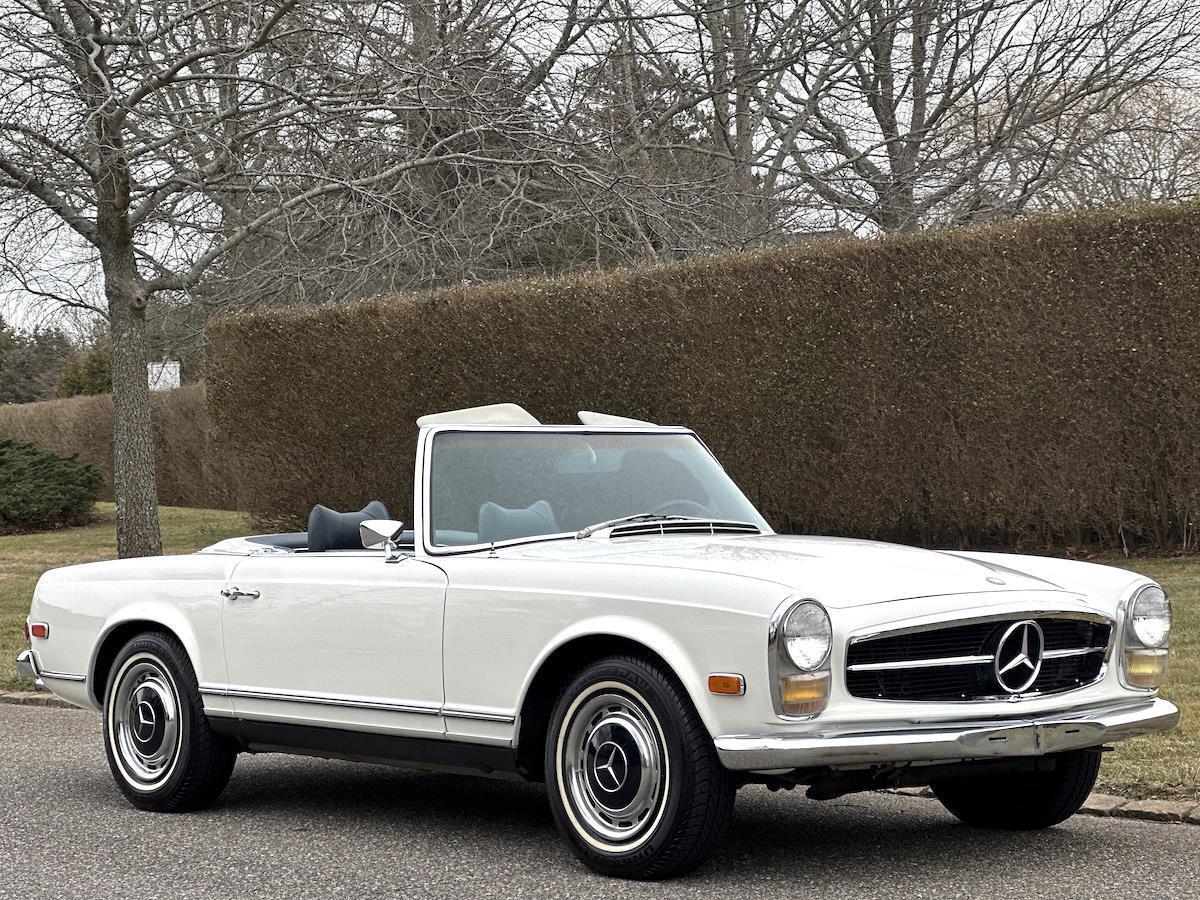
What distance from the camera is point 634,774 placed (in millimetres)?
4949

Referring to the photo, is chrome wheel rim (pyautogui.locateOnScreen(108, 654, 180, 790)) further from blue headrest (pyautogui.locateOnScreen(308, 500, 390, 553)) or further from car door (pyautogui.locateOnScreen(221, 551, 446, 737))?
blue headrest (pyautogui.locateOnScreen(308, 500, 390, 553))

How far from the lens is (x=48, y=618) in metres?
7.05

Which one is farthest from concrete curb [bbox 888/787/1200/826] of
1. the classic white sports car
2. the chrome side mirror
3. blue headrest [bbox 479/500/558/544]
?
the chrome side mirror

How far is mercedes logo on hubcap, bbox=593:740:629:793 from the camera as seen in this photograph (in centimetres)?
498

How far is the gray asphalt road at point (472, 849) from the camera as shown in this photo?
4945 millimetres

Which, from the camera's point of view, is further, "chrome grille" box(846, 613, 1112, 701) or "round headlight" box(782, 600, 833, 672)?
"chrome grille" box(846, 613, 1112, 701)

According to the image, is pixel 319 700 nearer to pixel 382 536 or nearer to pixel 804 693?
pixel 382 536

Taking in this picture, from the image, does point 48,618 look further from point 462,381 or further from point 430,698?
point 462,381

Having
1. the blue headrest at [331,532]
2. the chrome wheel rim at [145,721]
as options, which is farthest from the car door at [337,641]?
the chrome wheel rim at [145,721]

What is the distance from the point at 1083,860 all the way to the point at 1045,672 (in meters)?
0.69

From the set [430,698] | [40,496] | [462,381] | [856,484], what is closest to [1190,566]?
[856,484]

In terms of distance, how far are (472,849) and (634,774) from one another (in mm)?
915

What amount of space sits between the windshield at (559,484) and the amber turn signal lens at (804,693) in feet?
5.04

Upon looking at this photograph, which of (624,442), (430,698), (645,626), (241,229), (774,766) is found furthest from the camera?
(241,229)
